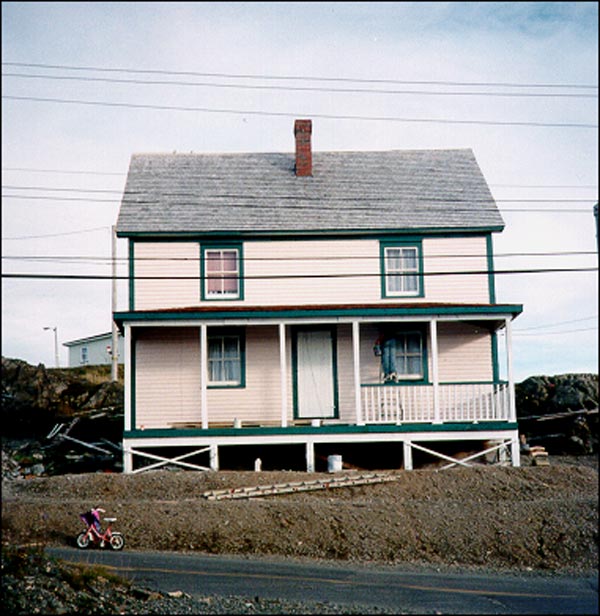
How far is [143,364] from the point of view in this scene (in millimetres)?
23312

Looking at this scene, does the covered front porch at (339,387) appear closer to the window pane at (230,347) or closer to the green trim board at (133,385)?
the green trim board at (133,385)

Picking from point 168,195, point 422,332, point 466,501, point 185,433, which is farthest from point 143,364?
point 466,501

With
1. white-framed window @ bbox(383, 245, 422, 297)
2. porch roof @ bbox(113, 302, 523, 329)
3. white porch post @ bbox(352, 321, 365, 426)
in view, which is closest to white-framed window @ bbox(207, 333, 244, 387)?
porch roof @ bbox(113, 302, 523, 329)

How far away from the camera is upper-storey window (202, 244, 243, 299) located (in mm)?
23734

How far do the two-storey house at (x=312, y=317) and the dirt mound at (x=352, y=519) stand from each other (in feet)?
8.89

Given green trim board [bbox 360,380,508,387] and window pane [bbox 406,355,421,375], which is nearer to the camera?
→ green trim board [bbox 360,380,508,387]

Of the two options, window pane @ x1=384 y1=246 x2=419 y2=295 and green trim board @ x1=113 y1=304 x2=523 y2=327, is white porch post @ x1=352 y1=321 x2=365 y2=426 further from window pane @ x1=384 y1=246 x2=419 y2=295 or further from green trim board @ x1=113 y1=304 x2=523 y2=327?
window pane @ x1=384 y1=246 x2=419 y2=295

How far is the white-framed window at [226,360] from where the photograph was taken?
2342 cm

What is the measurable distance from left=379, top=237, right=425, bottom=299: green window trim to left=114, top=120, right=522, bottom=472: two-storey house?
0.12 ft

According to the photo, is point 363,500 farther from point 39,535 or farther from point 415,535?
point 39,535

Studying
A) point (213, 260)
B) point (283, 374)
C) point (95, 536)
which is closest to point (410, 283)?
point (283, 374)

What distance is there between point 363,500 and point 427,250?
807 centimetres

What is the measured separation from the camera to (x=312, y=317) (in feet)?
72.9

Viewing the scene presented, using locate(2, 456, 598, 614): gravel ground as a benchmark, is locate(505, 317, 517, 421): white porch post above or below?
above
